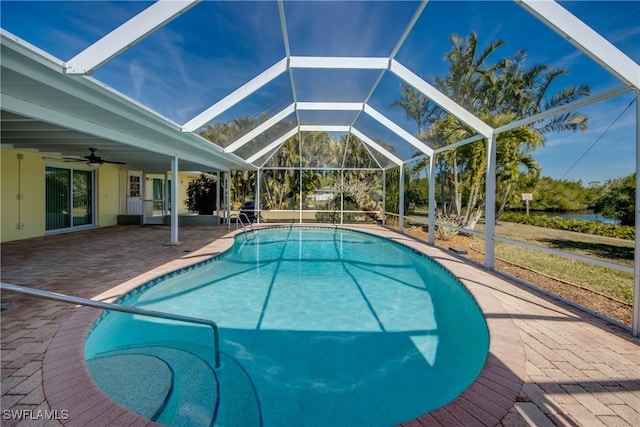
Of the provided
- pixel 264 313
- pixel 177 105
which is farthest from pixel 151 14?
pixel 264 313

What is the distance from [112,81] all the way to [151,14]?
122cm

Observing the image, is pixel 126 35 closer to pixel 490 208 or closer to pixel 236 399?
pixel 236 399

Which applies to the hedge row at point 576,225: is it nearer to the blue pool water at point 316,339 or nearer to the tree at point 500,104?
the tree at point 500,104

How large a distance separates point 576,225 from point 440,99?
723cm

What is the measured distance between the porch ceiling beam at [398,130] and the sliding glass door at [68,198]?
10.9m

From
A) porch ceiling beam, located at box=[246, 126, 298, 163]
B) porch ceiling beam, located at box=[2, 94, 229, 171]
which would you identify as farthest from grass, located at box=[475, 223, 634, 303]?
porch ceiling beam, located at box=[2, 94, 229, 171]

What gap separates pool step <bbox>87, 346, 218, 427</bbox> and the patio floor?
28 cm

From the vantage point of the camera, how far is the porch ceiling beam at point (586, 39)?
364 cm

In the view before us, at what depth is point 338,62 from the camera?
7.34m

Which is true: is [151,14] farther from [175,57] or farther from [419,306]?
[419,306]

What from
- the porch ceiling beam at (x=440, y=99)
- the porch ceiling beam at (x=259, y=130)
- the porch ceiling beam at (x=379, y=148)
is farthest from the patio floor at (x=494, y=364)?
the porch ceiling beam at (x=379, y=148)

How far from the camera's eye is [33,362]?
2.83m

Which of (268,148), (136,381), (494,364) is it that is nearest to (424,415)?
(494,364)

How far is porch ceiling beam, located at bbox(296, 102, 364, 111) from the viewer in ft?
34.7
